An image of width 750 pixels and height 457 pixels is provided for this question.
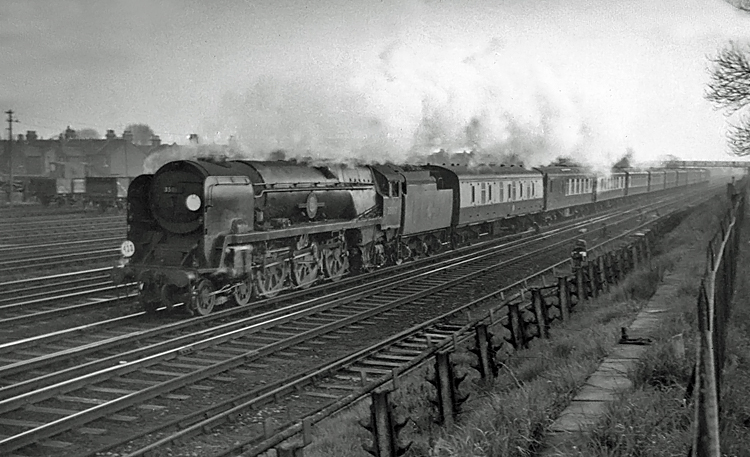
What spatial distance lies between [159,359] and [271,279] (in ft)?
16.1

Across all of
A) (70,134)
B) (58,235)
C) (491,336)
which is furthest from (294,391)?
(70,134)

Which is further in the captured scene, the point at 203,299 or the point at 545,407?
the point at 203,299

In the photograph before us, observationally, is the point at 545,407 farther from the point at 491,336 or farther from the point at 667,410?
the point at 491,336

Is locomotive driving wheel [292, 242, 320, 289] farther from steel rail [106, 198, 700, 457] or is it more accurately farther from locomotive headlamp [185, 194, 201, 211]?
steel rail [106, 198, 700, 457]

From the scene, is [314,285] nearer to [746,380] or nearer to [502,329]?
[502,329]

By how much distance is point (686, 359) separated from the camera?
22.7ft

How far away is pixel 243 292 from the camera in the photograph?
13.5m

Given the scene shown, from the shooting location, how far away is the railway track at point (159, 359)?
757 cm

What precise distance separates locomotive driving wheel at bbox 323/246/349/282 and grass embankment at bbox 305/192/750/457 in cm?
637

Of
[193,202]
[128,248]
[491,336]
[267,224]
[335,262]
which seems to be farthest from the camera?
[335,262]

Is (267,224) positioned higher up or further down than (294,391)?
higher up

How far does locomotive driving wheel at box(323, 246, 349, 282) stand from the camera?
16205 millimetres

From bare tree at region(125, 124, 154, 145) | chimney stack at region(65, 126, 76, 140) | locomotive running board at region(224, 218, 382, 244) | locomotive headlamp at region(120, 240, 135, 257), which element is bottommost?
locomotive headlamp at region(120, 240, 135, 257)

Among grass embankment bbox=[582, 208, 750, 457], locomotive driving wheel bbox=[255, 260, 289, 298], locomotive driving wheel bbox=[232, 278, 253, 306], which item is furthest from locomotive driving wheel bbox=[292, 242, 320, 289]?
grass embankment bbox=[582, 208, 750, 457]
